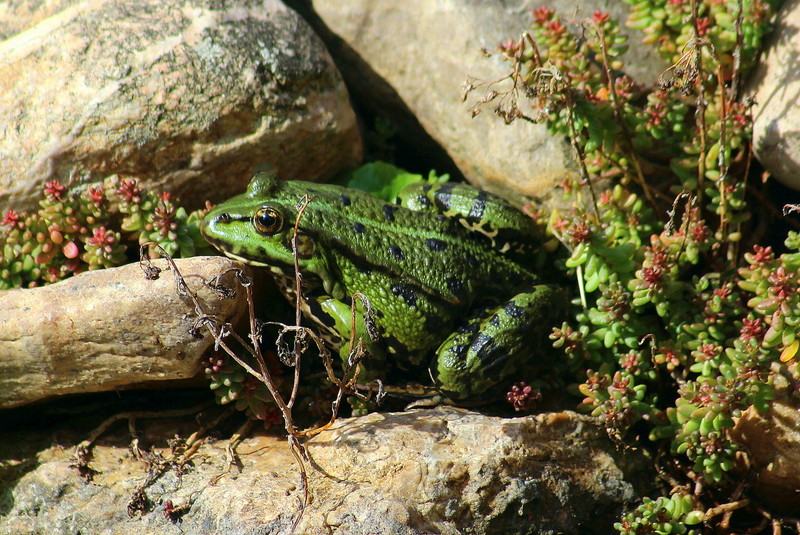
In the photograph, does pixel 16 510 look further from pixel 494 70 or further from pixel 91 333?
pixel 494 70

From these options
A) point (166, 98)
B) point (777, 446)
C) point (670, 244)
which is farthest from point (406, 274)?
point (777, 446)

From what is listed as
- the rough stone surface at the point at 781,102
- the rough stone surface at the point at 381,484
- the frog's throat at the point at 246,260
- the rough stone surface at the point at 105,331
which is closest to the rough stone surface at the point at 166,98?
the frog's throat at the point at 246,260

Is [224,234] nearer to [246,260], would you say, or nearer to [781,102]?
[246,260]

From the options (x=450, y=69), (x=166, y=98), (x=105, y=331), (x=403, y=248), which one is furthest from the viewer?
(x=450, y=69)

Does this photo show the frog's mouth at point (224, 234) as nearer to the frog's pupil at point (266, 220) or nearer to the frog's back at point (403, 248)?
the frog's pupil at point (266, 220)

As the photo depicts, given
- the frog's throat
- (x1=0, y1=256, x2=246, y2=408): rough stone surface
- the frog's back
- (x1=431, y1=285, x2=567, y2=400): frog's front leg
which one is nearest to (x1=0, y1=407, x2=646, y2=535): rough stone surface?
(x1=431, y1=285, x2=567, y2=400): frog's front leg

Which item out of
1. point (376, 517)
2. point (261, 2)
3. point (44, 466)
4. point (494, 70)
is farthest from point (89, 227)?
point (494, 70)
